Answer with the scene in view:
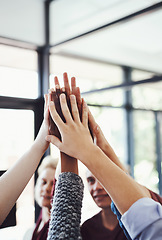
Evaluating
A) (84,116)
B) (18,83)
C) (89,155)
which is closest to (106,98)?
(18,83)

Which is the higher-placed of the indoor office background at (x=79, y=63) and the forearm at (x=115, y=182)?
the indoor office background at (x=79, y=63)

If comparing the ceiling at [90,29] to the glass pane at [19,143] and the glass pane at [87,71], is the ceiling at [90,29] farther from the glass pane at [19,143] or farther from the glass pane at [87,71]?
the glass pane at [19,143]

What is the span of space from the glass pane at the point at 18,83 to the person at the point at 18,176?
1.32m

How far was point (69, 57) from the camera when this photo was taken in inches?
92.1

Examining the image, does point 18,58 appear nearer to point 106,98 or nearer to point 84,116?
point 106,98

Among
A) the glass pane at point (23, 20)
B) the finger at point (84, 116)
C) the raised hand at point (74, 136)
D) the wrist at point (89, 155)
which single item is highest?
the glass pane at point (23, 20)

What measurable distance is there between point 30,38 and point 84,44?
0.45m

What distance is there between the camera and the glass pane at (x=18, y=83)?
6.56 ft

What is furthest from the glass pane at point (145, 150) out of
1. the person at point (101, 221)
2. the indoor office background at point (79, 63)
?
the person at point (101, 221)

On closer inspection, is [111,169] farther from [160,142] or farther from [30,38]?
[160,142]

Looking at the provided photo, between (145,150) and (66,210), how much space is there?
2.42 metres

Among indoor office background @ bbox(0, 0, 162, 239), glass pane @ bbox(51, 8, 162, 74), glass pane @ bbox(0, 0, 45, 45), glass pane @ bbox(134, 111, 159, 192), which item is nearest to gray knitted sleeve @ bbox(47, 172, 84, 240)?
indoor office background @ bbox(0, 0, 162, 239)

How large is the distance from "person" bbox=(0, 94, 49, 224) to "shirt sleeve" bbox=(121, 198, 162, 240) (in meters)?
0.27

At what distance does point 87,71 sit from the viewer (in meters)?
2.37
